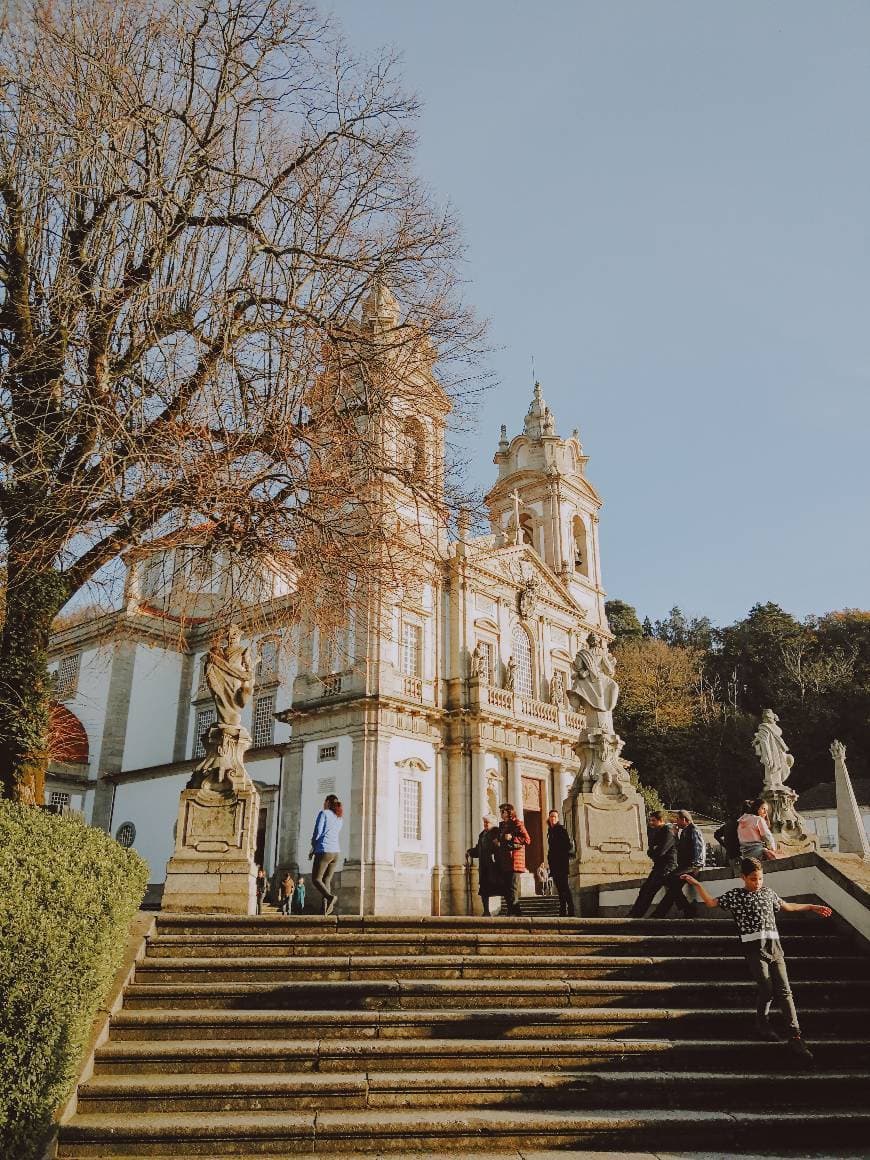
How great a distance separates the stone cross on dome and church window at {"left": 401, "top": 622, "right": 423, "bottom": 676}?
1442 cm

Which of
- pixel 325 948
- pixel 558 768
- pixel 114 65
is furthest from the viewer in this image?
pixel 558 768

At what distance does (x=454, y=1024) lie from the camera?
6125mm

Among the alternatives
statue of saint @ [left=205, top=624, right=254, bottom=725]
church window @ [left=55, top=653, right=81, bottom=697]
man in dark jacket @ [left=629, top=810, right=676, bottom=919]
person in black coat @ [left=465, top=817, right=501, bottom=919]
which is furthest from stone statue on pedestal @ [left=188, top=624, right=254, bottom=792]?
church window @ [left=55, top=653, right=81, bottom=697]

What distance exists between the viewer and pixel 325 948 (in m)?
7.32

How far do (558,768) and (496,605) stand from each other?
6.47 m

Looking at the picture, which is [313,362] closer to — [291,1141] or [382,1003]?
[382,1003]

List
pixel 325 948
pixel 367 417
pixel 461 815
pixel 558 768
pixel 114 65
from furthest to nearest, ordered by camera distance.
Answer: pixel 558 768 < pixel 461 815 < pixel 367 417 < pixel 114 65 < pixel 325 948

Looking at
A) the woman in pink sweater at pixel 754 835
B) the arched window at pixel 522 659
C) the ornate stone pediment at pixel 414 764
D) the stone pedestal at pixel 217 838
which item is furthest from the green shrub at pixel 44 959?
the arched window at pixel 522 659

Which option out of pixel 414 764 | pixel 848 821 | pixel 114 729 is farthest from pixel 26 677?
pixel 114 729

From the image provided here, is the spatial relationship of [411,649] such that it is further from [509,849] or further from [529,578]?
[509,849]

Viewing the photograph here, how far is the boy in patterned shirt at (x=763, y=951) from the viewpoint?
610cm

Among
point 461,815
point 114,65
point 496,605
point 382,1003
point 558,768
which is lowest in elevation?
point 382,1003

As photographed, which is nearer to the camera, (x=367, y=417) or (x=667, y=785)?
(x=367, y=417)

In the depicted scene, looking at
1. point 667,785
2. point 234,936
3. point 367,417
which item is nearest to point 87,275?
point 367,417
